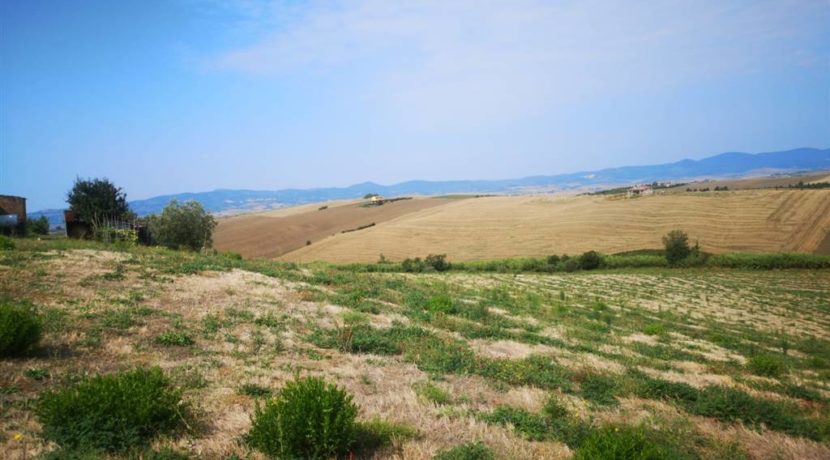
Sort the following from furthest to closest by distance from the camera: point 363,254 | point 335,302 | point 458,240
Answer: point 458,240, point 363,254, point 335,302

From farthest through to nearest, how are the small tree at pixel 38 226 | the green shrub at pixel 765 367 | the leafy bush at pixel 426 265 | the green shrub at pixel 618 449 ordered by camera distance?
the leafy bush at pixel 426 265
the small tree at pixel 38 226
the green shrub at pixel 765 367
the green shrub at pixel 618 449

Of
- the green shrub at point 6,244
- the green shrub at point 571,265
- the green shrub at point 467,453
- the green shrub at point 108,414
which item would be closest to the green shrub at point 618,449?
the green shrub at point 467,453

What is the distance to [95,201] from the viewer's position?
40.3m

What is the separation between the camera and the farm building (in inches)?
1251

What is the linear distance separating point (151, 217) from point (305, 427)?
4422cm

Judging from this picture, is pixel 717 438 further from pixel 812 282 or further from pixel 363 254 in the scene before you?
pixel 363 254

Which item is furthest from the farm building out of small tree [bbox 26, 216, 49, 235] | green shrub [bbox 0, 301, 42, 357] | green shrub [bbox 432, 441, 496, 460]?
green shrub [bbox 432, 441, 496, 460]

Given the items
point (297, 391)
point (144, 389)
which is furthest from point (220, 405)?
point (297, 391)

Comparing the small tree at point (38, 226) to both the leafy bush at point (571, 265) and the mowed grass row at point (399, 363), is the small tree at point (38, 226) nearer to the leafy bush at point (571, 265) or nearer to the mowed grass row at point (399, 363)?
the mowed grass row at point (399, 363)

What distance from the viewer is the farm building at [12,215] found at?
31.8m

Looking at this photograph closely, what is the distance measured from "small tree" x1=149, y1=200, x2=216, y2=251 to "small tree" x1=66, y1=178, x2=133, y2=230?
10.9ft

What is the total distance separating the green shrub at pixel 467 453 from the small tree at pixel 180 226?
1558 inches

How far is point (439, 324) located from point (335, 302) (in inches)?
158

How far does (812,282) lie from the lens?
44281 mm
